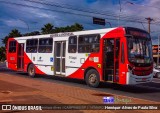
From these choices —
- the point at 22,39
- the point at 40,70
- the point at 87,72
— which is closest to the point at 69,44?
the point at 87,72

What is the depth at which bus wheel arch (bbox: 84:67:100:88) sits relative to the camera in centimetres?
1722

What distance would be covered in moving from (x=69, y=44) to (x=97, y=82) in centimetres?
347

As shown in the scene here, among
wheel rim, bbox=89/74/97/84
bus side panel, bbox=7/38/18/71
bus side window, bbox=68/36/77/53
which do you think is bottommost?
wheel rim, bbox=89/74/97/84

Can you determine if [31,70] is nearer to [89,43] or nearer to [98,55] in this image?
[89,43]

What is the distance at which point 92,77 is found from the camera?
17562mm

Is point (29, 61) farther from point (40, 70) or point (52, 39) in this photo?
point (52, 39)

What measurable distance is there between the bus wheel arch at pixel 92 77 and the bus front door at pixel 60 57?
7.74 feet

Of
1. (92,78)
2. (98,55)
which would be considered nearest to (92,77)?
(92,78)

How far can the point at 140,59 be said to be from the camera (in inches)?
629

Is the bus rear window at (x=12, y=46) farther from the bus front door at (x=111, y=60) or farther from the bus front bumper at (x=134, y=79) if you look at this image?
the bus front bumper at (x=134, y=79)

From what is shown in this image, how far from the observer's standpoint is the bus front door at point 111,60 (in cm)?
1616

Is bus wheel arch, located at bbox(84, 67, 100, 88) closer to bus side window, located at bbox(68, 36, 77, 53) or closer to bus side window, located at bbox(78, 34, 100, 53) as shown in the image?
bus side window, located at bbox(78, 34, 100, 53)

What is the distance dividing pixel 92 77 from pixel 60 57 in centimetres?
338

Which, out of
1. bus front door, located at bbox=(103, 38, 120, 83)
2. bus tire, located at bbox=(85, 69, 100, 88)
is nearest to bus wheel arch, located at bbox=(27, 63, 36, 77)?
bus tire, located at bbox=(85, 69, 100, 88)
